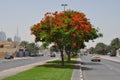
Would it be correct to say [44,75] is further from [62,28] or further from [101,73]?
[62,28]

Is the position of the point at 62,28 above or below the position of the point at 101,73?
above

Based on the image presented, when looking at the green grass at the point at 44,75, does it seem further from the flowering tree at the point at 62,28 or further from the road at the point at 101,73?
the flowering tree at the point at 62,28

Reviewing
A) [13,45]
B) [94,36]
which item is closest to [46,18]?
[94,36]

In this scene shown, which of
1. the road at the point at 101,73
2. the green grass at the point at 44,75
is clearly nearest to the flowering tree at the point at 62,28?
the road at the point at 101,73

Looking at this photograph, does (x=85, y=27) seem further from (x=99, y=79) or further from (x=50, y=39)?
(x=99, y=79)

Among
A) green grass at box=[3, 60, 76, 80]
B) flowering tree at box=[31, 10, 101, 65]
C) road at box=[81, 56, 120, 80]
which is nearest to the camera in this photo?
green grass at box=[3, 60, 76, 80]

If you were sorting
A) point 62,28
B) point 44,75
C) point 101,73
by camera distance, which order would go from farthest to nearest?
point 62,28 → point 101,73 → point 44,75

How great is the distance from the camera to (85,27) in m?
44.8

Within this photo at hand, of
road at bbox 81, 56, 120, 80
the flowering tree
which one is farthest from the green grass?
the flowering tree

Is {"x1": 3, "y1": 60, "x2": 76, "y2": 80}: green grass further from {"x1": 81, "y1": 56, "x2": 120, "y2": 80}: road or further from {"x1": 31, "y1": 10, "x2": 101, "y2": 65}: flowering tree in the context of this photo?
{"x1": 31, "y1": 10, "x2": 101, "y2": 65}: flowering tree

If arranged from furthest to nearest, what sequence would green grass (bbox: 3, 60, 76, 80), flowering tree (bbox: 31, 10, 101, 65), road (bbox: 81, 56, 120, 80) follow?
flowering tree (bbox: 31, 10, 101, 65) < road (bbox: 81, 56, 120, 80) < green grass (bbox: 3, 60, 76, 80)

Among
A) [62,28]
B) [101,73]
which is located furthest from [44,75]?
[62,28]

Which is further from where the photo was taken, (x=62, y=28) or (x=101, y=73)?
(x=62, y=28)

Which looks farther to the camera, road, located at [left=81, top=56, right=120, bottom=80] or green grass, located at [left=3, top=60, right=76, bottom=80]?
road, located at [left=81, top=56, right=120, bottom=80]
